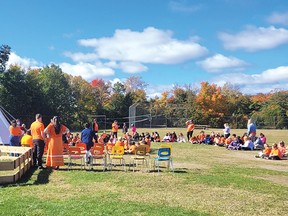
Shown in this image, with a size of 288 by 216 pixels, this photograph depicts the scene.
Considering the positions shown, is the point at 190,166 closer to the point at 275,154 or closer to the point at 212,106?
the point at 275,154

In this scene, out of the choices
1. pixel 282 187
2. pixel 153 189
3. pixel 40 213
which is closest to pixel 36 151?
pixel 153 189

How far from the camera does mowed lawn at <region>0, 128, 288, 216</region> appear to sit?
670 cm

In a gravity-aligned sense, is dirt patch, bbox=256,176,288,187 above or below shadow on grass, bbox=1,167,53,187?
below

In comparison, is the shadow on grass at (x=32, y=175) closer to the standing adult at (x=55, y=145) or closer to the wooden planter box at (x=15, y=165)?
the wooden planter box at (x=15, y=165)

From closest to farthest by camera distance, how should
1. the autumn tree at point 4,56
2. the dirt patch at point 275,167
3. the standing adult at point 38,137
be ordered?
the standing adult at point 38,137, the dirt patch at point 275,167, the autumn tree at point 4,56

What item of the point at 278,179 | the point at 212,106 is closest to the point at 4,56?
the point at 212,106

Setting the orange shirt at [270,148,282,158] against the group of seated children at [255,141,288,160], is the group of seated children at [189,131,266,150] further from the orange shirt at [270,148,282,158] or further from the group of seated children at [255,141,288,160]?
Answer: the orange shirt at [270,148,282,158]

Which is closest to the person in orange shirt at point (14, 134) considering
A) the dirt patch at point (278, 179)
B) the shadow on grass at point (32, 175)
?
the shadow on grass at point (32, 175)

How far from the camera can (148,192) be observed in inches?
325

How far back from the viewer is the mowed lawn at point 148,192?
22.0 ft

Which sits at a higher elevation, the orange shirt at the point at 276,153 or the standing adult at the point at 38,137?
the standing adult at the point at 38,137

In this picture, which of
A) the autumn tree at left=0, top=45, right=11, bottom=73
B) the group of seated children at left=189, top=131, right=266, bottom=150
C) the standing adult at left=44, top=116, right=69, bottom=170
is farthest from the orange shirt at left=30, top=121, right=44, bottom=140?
the autumn tree at left=0, top=45, right=11, bottom=73

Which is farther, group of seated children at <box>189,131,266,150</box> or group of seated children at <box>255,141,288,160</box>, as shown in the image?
group of seated children at <box>189,131,266,150</box>

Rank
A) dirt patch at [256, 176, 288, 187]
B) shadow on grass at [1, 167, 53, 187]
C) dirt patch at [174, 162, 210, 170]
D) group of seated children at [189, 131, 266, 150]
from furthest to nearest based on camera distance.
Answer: group of seated children at [189, 131, 266, 150] → dirt patch at [174, 162, 210, 170] → dirt patch at [256, 176, 288, 187] → shadow on grass at [1, 167, 53, 187]
